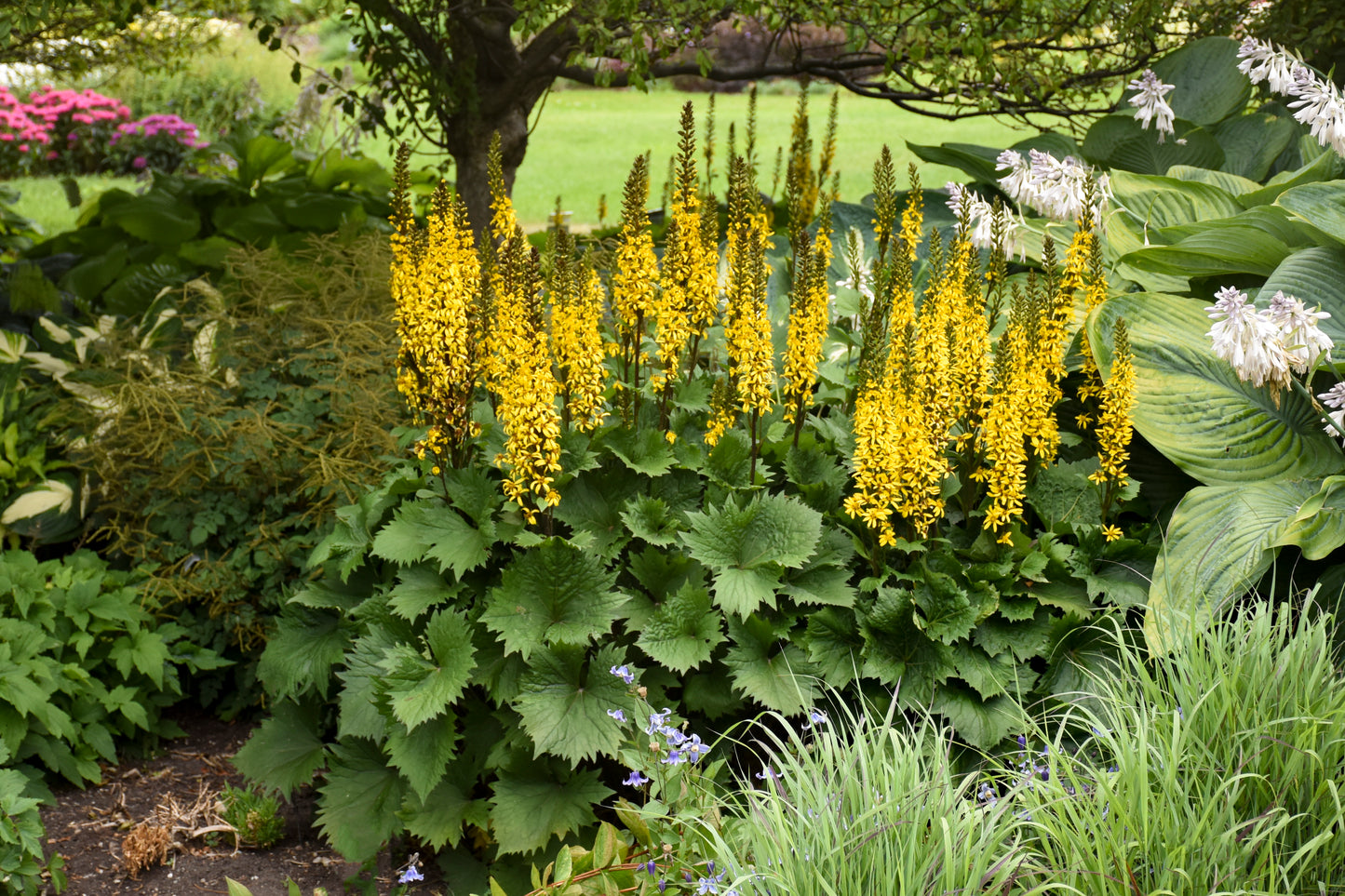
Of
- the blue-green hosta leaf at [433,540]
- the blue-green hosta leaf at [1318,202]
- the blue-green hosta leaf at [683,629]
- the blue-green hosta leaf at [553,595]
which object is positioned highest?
the blue-green hosta leaf at [1318,202]

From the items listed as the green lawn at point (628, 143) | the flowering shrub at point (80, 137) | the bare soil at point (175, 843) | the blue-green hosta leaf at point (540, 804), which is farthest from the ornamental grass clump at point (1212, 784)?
the flowering shrub at point (80, 137)

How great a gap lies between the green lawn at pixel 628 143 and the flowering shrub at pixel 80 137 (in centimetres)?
36

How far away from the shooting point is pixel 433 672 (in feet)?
9.02

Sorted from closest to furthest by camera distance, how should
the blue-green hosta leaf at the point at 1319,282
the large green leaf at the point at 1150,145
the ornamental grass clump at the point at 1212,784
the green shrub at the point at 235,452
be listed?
the ornamental grass clump at the point at 1212,784, the blue-green hosta leaf at the point at 1319,282, the green shrub at the point at 235,452, the large green leaf at the point at 1150,145

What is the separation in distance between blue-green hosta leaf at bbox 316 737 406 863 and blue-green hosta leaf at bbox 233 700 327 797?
14cm

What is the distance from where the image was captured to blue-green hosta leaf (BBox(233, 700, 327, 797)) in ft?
10.3

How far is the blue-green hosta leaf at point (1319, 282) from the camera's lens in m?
3.36

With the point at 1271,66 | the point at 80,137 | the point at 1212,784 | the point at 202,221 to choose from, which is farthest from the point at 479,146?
the point at 80,137

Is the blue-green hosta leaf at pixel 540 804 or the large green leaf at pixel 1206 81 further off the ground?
the large green leaf at pixel 1206 81

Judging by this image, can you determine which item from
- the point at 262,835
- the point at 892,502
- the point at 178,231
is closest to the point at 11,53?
the point at 178,231

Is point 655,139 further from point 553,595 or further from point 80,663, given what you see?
point 553,595

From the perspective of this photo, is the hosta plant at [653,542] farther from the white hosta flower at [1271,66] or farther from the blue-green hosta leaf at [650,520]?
the white hosta flower at [1271,66]

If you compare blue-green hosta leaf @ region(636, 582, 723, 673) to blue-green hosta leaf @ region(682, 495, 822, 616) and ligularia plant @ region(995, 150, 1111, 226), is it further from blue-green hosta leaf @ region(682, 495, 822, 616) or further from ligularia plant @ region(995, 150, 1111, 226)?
ligularia plant @ region(995, 150, 1111, 226)

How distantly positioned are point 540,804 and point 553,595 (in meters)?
0.50
